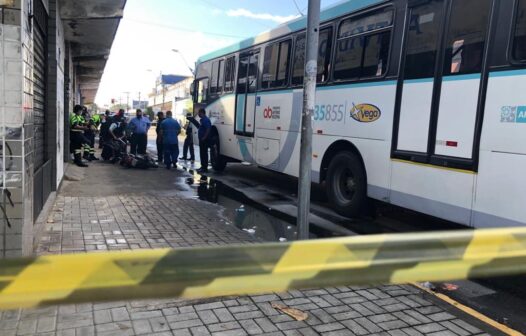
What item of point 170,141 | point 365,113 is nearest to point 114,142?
point 170,141

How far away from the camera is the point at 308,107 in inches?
207

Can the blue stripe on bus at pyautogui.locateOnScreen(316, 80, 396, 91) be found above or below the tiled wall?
above

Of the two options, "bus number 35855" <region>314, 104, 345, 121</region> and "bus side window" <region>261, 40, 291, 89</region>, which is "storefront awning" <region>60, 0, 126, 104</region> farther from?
"bus number 35855" <region>314, 104, 345, 121</region>

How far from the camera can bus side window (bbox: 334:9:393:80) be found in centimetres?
675

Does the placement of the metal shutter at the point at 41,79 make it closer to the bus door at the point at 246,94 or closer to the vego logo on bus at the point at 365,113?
the vego logo on bus at the point at 365,113

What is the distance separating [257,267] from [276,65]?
8.66 m

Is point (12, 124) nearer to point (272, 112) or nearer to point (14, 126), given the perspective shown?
point (14, 126)

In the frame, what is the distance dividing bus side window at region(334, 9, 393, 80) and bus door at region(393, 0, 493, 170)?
17.4 inches

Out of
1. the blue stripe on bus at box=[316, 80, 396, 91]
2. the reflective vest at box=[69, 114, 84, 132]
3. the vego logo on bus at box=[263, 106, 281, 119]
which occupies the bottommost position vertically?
the reflective vest at box=[69, 114, 84, 132]

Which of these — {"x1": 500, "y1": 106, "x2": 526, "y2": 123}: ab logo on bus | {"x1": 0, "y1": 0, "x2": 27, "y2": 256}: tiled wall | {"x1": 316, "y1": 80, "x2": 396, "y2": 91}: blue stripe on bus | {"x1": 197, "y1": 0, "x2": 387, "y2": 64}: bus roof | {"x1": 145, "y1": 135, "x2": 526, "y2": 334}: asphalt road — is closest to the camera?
{"x1": 0, "y1": 0, "x2": 27, "y2": 256}: tiled wall

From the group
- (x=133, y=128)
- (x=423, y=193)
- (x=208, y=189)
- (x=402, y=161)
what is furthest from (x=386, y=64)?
(x=133, y=128)

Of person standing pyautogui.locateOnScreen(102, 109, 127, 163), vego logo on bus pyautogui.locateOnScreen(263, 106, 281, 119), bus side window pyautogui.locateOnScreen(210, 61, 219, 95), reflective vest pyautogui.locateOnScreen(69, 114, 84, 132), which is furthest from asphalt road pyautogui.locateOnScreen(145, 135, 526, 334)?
reflective vest pyautogui.locateOnScreen(69, 114, 84, 132)

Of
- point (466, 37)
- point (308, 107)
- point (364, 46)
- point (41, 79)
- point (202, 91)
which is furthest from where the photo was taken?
point (202, 91)

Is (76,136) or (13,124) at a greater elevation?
(13,124)
